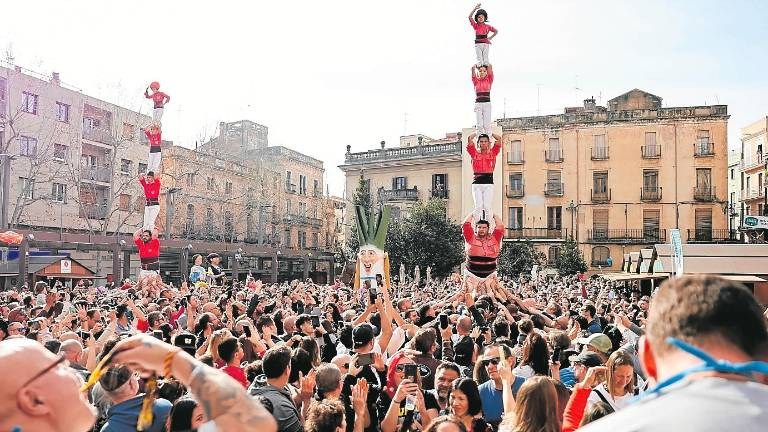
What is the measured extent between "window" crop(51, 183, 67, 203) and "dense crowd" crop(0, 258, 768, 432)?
88.0 feet

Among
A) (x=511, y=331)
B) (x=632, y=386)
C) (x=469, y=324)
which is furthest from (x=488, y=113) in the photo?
(x=632, y=386)

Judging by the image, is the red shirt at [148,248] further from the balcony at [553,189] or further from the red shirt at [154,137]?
the balcony at [553,189]

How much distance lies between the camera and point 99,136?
3809 cm

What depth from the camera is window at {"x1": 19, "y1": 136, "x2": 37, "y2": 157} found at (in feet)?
111

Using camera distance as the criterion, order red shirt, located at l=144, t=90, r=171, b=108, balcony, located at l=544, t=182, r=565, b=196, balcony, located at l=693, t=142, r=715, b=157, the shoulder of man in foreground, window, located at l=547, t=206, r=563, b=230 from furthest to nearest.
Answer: balcony, located at l=544, t=182, r=565, b=196 → window, located at l=547, t=206, r=563, b=230 → balcony, located at l=693, t=142, r=715, b=157 → red shirt, located at l=144, t=90, r=171, b=108 → the shoulder of man in foreground

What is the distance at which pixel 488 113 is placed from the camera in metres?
16.7

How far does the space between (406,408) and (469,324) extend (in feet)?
11.2

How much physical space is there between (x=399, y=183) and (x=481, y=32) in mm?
32974

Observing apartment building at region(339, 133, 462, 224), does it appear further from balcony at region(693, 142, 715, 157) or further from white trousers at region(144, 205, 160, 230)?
white trousers at region(144, 205, 160, 230)

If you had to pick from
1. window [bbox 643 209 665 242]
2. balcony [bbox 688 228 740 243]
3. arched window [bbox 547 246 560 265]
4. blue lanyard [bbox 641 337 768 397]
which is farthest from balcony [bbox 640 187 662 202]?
blue lanyard [bbox 641 337 768 397]

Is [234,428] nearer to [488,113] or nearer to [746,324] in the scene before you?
[746,324]

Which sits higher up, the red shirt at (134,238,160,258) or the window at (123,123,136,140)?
the window at (123,123,136,140)

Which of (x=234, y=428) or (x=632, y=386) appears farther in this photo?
(x=632, y=386)

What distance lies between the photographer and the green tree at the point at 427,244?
134 ft
